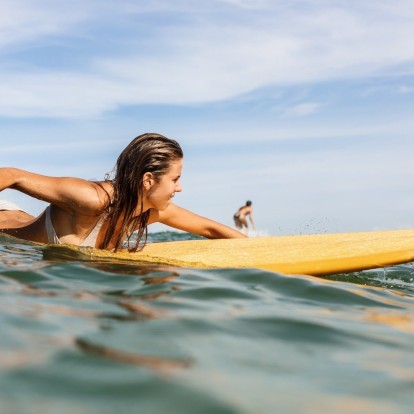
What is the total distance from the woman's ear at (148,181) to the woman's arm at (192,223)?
607 millimetres

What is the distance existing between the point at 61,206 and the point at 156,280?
62.8 inches

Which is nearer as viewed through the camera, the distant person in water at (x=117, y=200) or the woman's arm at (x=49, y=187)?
the woman's arm at (x=49, y=187)

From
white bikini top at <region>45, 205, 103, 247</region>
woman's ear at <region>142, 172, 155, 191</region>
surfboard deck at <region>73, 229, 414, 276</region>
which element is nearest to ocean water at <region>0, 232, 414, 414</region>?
surfboard deck at <region>73, 229, 414, 276</region>

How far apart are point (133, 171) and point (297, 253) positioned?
1.44 meters

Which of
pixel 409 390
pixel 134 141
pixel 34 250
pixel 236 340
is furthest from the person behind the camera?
pixel 134 141

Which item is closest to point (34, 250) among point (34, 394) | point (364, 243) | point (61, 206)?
point (61, 206)

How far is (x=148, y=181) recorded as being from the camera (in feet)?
16.3

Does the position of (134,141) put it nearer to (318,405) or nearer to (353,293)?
(353,293)

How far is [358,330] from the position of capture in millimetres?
2627

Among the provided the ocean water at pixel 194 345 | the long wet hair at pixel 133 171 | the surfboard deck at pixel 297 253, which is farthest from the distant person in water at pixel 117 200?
the ocean water at pixel 194 345

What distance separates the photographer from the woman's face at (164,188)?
197 inches

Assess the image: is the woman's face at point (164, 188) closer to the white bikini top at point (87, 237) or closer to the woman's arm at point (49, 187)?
the white bikini top at point (87, 237)

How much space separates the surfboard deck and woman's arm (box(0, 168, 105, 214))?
433 millimetres

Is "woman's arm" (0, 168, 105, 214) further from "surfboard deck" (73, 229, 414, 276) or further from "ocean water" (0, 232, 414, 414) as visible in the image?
"ocean water" (0, 232, 414, 414)
